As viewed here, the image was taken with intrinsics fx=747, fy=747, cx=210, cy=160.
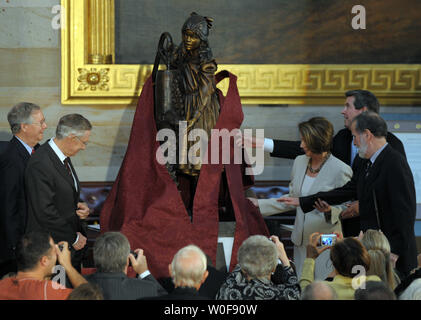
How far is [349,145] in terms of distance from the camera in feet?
17.9

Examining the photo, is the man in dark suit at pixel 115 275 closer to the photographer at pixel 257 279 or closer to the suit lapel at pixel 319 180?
the photographer at pixel 257 279

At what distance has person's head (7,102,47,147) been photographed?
192 inches

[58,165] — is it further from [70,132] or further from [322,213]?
[322,213]

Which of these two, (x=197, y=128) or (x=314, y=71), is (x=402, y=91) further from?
(x=197, y=128)

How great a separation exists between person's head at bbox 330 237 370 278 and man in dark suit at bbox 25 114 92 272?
1.79 m

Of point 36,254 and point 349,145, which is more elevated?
point 349,145

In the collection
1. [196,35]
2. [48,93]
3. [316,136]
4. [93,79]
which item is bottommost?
[316,136]

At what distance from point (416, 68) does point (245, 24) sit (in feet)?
5.01

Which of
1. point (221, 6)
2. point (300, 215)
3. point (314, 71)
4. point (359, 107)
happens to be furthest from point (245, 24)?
point (300, 215)

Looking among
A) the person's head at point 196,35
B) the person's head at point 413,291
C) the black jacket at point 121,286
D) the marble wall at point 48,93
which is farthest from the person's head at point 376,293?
the marble wall at point 48,93

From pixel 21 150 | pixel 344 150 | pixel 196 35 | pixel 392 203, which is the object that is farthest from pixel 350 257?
pixel 21 150

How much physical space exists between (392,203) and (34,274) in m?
Result: 2.11

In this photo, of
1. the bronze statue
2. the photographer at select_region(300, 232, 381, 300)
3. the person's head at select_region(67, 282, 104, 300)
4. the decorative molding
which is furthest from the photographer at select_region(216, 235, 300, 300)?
the decorative molding

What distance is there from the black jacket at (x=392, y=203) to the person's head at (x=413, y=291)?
0.90 metres
